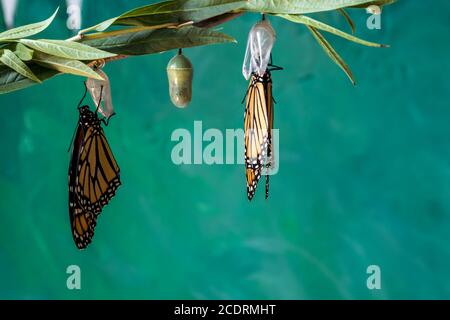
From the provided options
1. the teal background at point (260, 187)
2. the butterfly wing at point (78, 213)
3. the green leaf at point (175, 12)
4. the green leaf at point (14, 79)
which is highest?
the teal background at point (260, 187)

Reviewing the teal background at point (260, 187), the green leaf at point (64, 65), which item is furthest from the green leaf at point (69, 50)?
the teal background at point (260, 187)

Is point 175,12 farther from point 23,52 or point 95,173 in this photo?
point 95,173

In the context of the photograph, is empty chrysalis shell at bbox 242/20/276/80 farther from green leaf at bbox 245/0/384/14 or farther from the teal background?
the teal background

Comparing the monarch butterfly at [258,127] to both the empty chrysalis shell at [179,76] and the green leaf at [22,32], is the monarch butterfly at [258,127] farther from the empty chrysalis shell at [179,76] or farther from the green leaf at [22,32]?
the green leaf at [22,32]

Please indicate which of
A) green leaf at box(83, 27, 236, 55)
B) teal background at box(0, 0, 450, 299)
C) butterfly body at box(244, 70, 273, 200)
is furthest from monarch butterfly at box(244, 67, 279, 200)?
teal background at box(0, 0, 450, 299)

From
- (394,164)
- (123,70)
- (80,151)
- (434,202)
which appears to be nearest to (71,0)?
(123,70)

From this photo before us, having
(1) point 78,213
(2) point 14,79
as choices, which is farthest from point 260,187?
(2) point 14,79
